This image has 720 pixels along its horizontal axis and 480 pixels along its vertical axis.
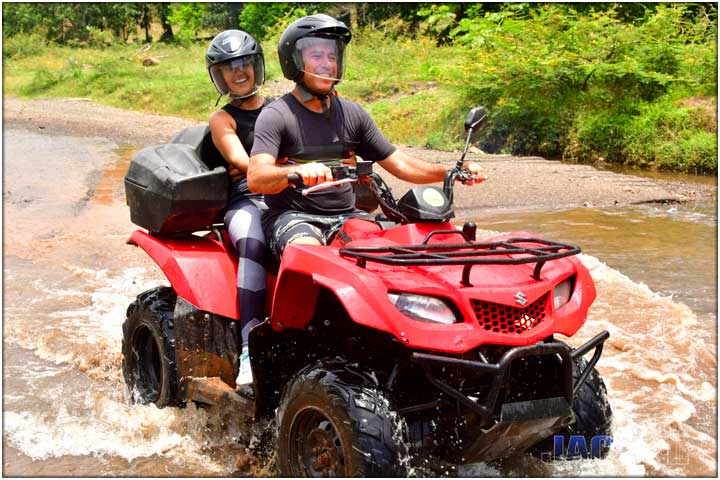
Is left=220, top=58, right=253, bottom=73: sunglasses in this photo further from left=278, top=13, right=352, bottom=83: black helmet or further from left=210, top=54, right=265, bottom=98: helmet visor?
left=278, top=13, right=352, bottom=83: black helmet

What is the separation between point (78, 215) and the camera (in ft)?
38.1

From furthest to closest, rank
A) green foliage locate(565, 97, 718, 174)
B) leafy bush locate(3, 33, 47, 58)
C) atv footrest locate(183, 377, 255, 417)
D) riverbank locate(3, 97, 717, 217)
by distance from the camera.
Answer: leafy bush locate(3, 33, 47, 58) → green foliage locate(565, 97, 718, 174) → riverbank locate(3, 97, 717, 217) → atv footrest locate(183, 377, 255, 417)

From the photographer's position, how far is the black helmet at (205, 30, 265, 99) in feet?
16.2

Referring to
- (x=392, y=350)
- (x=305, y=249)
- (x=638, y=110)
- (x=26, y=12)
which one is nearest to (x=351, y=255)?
(x=305, y=249)

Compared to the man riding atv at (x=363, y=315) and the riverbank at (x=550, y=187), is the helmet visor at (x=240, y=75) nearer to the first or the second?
the man riding atv at (x=363, y=315)

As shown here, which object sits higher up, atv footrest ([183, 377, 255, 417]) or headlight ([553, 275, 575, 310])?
headlight ([553, 275, 575, 310])

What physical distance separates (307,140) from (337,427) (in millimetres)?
1541

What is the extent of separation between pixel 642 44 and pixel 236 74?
14.5 meters

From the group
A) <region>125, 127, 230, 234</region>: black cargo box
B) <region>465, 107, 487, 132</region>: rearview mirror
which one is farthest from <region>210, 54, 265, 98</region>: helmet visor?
<region>465, 107, 487, 132</region>: rearview mirror

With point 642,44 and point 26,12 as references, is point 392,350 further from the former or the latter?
point 26,12

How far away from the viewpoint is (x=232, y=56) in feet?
16.1

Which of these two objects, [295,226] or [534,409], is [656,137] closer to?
[295,226]

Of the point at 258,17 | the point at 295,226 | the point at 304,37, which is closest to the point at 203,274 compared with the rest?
the point at 295,226

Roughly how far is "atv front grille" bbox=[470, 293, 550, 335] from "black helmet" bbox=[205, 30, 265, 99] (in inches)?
87.6
